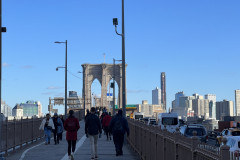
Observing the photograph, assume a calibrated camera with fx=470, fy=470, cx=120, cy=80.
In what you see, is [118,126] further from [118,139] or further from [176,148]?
[176,148]

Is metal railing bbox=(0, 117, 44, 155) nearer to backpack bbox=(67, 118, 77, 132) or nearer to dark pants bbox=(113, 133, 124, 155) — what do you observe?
backpack bbox=(67, 118, 77, 132)

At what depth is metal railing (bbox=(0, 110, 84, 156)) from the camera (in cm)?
1757

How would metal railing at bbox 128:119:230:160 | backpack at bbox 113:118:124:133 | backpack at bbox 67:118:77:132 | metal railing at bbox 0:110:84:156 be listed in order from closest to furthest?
metal railing at bbox 128:119:230:160
backpack at bbox 67:118:77:132
backpack at bbox 113:118:124:133
metal railing at bbox 0:110:84:156

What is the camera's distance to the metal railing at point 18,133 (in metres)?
17.6

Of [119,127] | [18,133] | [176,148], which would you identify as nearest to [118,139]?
[119,127]

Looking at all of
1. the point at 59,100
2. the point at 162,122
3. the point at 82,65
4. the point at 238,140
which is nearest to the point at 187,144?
the point at 238,140

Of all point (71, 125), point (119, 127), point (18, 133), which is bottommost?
point (18, 133)

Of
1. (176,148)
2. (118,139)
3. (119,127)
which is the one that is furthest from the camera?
(118,139)

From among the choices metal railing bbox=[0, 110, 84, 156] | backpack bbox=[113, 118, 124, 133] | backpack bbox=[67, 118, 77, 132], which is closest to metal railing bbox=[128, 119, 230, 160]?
backpack bbox=[113, 118, 124, 133]

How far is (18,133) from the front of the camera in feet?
67.6

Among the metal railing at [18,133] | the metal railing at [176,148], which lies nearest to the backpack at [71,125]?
the metal railing at [176,148]

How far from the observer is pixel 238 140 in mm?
17797

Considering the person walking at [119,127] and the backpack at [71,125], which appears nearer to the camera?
the backpack at [71,125]

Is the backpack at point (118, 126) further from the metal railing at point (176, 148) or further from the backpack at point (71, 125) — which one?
the metal railing at point (176, 148)
